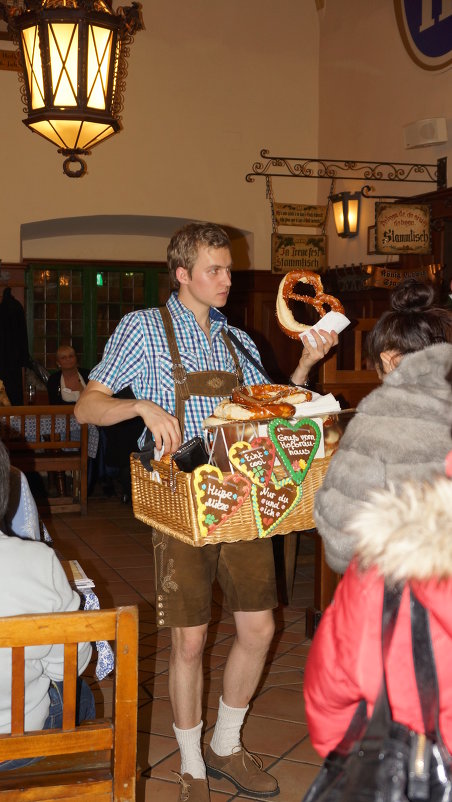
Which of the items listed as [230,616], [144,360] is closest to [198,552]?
[144,360]

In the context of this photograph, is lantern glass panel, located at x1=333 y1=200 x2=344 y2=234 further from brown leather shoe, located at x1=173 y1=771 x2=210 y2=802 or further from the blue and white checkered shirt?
brown leather shoe, located at x1=173 y1=771 x2=210 y2=802

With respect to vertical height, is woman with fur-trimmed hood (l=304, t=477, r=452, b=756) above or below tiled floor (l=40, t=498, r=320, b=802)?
above

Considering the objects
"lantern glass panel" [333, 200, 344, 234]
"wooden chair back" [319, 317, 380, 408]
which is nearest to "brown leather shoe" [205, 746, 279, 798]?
"wooden chair back" [319, 317, 380, 408]

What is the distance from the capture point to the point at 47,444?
724cm

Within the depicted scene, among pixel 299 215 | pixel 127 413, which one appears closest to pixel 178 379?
pixel 127 413

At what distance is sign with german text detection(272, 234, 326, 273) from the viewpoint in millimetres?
9203

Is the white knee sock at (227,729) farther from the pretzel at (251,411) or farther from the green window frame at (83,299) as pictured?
the green window frame at (83,299)

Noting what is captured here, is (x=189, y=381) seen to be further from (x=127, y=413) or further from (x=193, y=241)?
(x=193, y=241)

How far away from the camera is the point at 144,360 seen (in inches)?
101

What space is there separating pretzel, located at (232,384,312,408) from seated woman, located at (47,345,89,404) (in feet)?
18.9

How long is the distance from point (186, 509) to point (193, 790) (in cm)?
93

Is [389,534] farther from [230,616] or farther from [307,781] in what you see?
[230,616]

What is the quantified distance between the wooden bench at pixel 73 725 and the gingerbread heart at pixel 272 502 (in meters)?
0.72

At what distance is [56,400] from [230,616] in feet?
13.3
